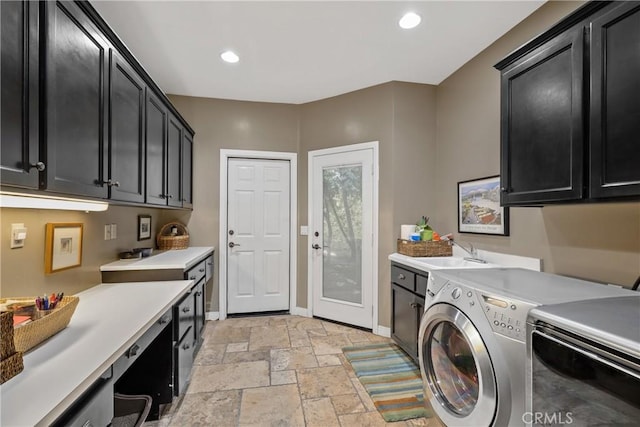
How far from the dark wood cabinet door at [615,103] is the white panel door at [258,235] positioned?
304cm

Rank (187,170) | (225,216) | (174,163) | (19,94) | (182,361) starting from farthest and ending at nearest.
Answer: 1. (225,216)
2. (187,170)
3. (174,163)
4. (182,361)
5. (19,94)

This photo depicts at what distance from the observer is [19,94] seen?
986mm

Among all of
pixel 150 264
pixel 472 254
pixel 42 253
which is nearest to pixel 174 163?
pixel 150 264

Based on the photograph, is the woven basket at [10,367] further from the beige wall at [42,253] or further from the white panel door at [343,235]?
the white panel door at [343,235]

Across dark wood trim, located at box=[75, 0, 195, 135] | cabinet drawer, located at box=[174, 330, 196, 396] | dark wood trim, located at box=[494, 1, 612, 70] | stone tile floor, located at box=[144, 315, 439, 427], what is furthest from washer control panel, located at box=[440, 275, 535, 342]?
dark wood trim, located at box=[75, 0, 195, 135]

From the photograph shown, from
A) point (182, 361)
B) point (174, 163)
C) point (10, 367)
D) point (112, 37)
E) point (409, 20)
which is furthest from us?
point (174, 163)

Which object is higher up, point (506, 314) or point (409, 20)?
point (409, 20)

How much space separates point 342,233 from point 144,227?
218 centimetres

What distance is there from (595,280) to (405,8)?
2.14m

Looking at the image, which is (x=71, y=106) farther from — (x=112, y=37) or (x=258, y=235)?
(x=258, y=235)

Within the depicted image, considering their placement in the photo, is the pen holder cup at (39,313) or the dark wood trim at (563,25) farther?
the dark wood trim at (563,25)

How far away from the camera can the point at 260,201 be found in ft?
12.4

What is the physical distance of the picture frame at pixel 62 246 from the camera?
1534mm

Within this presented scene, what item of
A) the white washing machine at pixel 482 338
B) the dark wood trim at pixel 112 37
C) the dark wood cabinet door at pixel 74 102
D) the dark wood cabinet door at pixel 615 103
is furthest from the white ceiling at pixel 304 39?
the white washing machine at pixel 482 338
